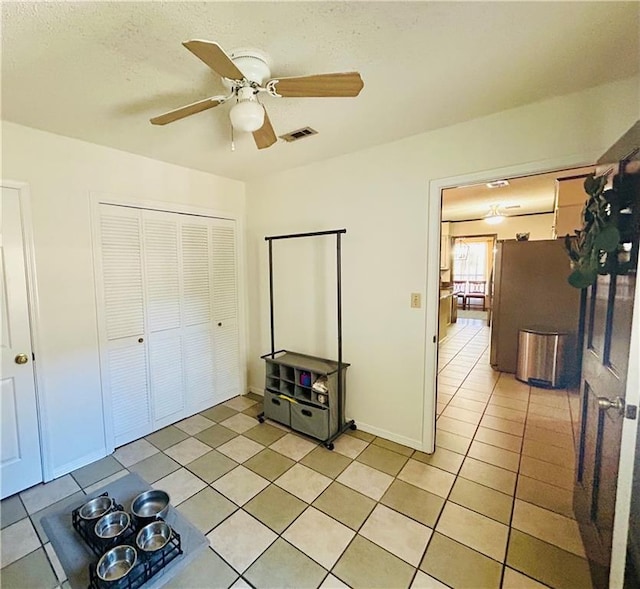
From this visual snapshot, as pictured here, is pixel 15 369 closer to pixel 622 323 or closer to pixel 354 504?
pixel 354 504

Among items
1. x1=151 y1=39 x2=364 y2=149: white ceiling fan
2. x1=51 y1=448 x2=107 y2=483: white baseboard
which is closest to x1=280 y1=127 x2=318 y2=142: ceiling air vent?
x1=151 y1=39 x2=364 y2=149: white ceiling fan

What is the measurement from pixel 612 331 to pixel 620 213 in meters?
0.53

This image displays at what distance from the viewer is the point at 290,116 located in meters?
2.05

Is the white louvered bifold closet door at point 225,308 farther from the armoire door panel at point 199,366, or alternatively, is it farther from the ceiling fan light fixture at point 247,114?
the ceiling fan light fixture at point 247,114

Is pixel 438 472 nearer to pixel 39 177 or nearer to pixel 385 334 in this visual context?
pixel 385 334

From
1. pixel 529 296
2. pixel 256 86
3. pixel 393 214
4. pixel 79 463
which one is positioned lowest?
pixel 79 463

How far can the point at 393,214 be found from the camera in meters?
2.59

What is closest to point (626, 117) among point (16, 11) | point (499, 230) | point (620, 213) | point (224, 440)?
point (620, 213)

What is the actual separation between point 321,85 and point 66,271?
7.41 feet

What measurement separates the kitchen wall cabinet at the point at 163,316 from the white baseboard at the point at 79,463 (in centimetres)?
14

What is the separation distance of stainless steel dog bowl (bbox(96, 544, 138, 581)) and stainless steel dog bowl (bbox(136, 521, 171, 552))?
4cm

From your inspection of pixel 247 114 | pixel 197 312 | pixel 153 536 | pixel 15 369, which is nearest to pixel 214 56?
pixel 247 114

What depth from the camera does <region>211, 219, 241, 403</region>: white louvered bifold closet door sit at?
3.42 metres

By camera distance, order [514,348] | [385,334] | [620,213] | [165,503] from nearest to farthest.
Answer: [620,213], [165,503], [385,334], [514,348]
